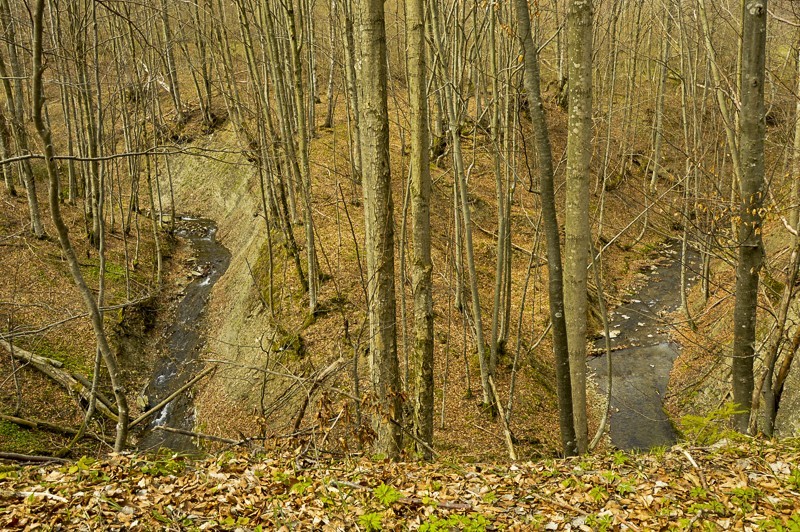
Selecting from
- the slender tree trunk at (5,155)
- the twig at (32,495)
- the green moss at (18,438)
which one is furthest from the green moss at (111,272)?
the twig at (32,495)

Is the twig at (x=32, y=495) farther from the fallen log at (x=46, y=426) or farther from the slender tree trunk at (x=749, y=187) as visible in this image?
the fallen log at (x=46, y=426)

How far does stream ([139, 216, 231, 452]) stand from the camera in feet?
36.6

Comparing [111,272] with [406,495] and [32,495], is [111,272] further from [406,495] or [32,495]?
[406,495]

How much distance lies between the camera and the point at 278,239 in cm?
1512

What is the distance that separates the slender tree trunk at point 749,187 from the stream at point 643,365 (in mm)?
2913

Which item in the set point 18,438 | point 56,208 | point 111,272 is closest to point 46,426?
point 18,438

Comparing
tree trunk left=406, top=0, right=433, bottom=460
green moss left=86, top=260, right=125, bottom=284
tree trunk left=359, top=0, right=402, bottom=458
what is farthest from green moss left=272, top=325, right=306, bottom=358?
green moss left=86, top=260, right=125, bottom=284

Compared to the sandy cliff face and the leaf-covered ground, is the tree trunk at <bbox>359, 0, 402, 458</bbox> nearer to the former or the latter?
the leaf-covered ground

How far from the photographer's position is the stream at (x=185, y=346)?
11164 mm

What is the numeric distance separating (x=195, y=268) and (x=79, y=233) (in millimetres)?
3636

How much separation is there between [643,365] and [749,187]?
362 inches

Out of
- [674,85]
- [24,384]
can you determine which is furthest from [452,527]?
[674,85]

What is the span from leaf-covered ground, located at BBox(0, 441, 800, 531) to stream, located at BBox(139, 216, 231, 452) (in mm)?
4781

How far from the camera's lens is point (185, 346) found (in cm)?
1413
